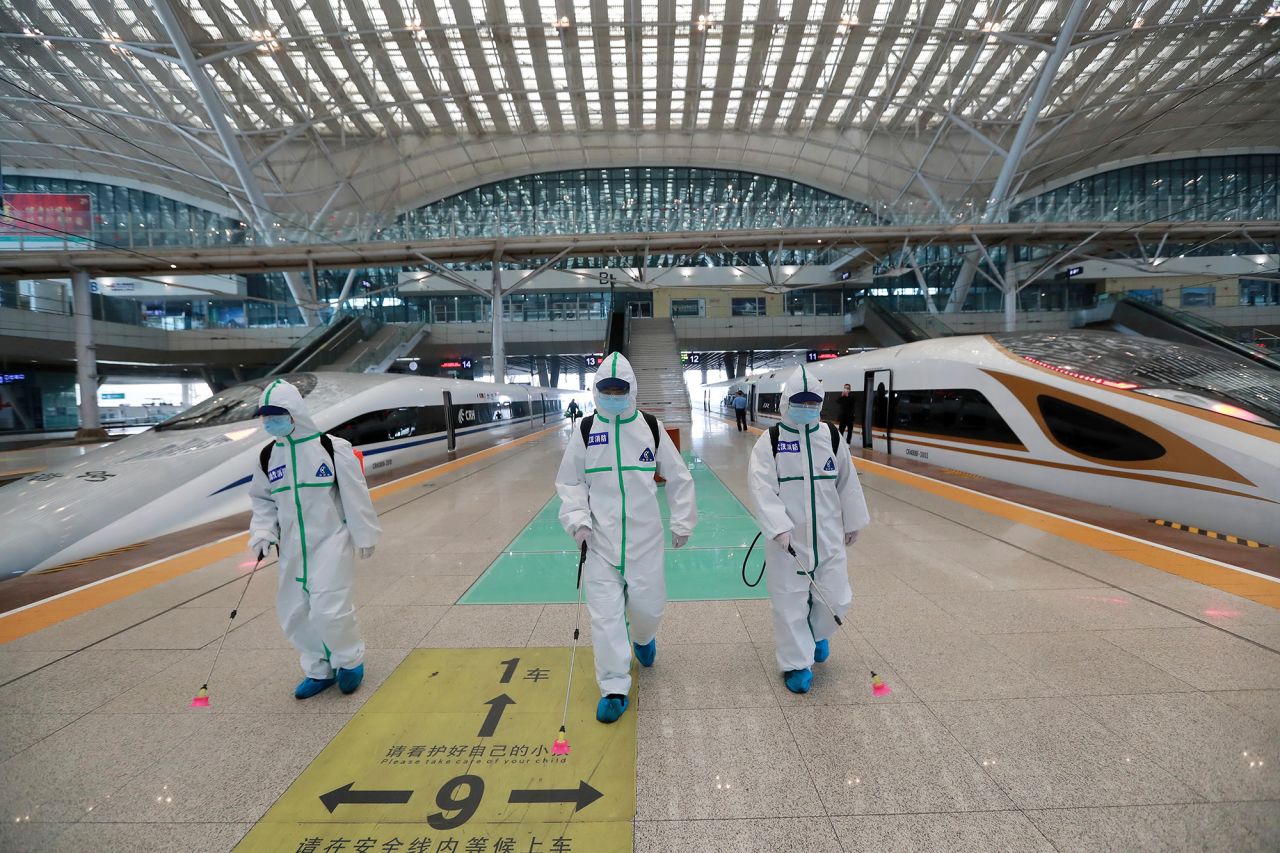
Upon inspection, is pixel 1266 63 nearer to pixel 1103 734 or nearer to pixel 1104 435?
pixel 1104 435

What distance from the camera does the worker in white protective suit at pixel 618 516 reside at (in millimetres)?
2602

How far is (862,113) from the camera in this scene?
31.6 meters

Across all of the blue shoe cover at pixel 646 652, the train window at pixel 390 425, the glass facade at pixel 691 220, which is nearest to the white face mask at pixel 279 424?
the blue shoe cover at pixel 646 652

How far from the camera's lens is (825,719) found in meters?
2.52

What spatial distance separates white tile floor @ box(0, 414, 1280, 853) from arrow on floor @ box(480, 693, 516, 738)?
67 cm

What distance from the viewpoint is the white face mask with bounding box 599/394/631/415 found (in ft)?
9.19

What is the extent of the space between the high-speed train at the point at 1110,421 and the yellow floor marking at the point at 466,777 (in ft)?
21.6

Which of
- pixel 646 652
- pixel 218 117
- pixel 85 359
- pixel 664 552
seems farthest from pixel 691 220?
pixel 85 359

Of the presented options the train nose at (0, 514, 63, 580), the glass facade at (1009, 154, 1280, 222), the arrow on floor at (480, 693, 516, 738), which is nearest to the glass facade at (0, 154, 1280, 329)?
the glass facade at (1009, 154, 1280, 222)

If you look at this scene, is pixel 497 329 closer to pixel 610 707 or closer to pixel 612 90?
pixel 612 90

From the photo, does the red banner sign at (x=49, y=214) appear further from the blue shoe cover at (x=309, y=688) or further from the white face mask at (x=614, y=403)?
the white face mask at (x=614, y=403)

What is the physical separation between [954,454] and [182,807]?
33.5ft

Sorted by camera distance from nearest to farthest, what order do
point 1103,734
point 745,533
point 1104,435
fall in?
point 1103,734 → point 745,533 → point 1104,435

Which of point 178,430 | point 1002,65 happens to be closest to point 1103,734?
point 178,430
